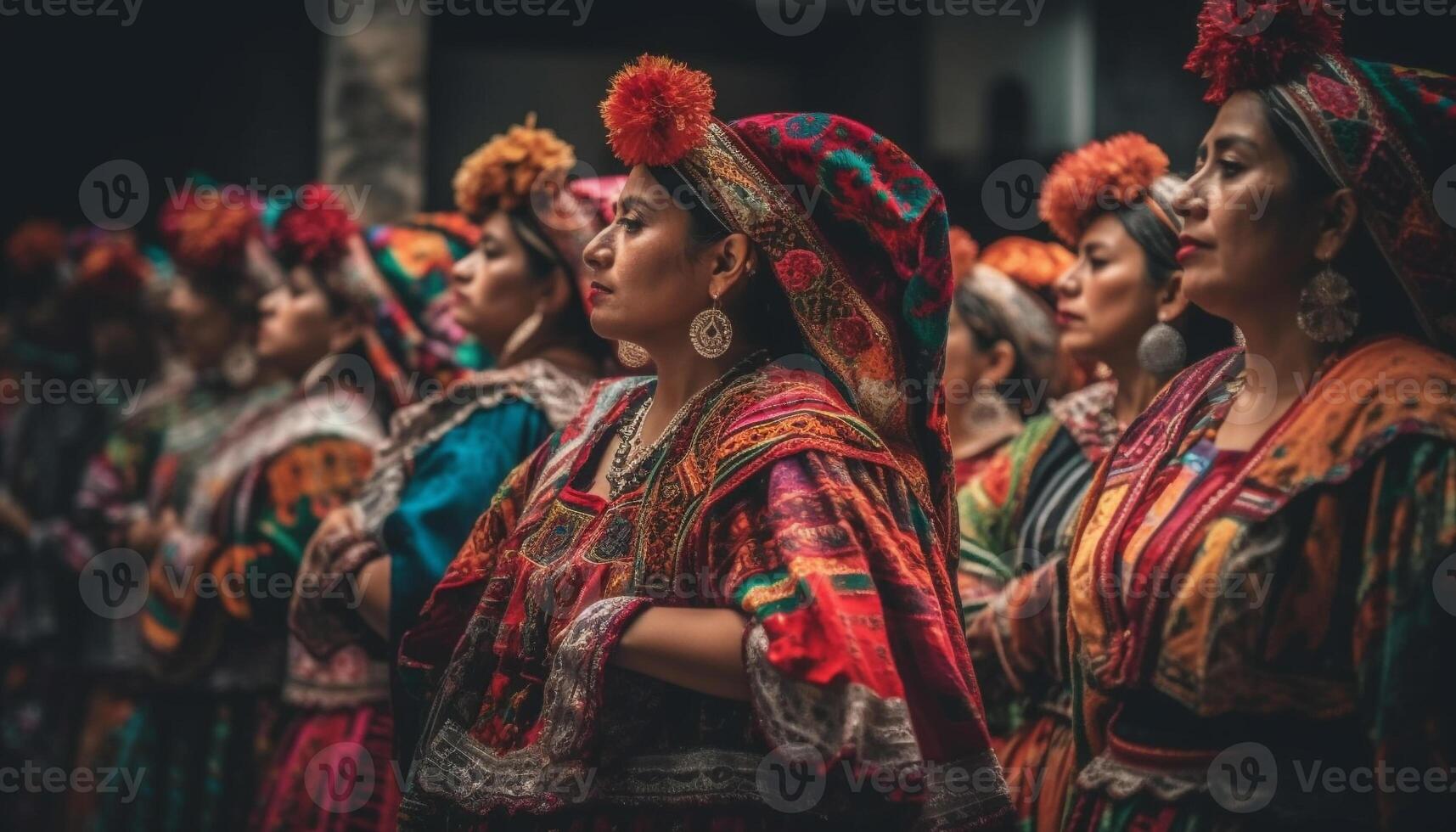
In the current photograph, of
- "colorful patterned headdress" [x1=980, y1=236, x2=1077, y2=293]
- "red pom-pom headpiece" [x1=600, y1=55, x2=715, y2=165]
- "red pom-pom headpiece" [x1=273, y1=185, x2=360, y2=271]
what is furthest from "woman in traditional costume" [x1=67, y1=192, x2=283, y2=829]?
"red pom-pom headpiece" [x1=600, y1=55, x2=715, y2=165]

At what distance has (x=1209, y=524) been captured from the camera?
223cm

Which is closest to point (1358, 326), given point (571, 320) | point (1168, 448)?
point (1168, 448)

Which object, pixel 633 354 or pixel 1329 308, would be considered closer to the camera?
pixel 1329 308

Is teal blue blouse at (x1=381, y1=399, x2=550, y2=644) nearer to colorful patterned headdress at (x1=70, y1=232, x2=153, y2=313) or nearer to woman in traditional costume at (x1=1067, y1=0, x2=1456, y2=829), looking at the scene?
woman in traditional costume at (x1=1067, y1=0, x2=1456, y2=829)

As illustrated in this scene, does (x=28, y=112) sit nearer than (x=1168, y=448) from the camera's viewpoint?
No


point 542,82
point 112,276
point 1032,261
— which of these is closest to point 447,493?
point 1032,261

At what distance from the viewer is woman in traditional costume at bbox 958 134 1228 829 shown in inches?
123

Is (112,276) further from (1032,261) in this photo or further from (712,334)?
(712,334)

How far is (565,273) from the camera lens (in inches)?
146

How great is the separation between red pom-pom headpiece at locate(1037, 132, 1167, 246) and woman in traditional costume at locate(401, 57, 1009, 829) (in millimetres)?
1072

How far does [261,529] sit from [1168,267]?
2.47m

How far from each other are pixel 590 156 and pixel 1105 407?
298 centimetres

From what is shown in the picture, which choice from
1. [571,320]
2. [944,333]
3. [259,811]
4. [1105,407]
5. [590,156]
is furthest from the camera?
[590,156]

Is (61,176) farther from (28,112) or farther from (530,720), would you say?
(530,720)
